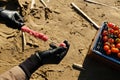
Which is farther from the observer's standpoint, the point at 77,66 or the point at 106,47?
the point at 77,66

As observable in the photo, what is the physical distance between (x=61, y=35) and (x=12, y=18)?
105 cm

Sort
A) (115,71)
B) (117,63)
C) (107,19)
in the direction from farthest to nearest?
(107,19) < (115,71) < (117,63)

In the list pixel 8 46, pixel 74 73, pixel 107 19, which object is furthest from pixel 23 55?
pixel 107 19

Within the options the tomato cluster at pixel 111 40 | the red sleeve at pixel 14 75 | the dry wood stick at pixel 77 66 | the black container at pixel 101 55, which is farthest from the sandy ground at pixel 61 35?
the red sleeve at pixel 14 75

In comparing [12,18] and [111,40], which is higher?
[12,18]

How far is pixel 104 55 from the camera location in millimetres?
4855

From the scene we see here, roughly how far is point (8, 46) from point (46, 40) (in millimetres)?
752

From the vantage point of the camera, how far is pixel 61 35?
558cm

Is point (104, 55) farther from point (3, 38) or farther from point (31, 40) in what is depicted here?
point (3, 38)

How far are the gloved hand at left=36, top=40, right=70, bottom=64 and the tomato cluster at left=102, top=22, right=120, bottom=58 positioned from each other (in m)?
0.71

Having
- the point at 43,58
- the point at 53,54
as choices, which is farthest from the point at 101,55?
the point at 43,58

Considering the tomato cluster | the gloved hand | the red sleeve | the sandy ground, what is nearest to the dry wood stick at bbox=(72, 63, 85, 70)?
the sandy ground

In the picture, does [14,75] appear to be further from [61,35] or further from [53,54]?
[61,35]

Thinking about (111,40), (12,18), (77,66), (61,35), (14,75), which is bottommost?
(77,66)
